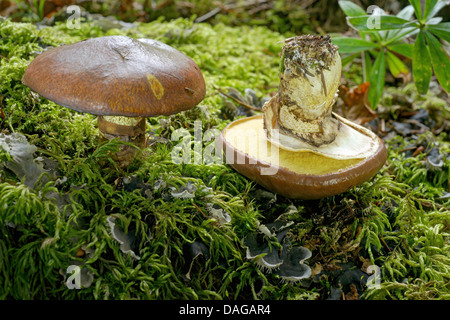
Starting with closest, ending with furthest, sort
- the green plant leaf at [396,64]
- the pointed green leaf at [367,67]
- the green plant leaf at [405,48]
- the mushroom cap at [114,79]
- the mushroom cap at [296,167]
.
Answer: the mushroom cap at [114,79] < the mushroom cap at [296,167] < the green plant leaf at [405,48] < the green plant leaf at [396,64] < the pointed green leaf at [367,67]

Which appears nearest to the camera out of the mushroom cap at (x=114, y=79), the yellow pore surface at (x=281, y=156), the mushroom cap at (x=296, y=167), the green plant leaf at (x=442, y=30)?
the mushroom cap at (x=114, y=79)

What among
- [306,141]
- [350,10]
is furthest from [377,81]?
[306,141]

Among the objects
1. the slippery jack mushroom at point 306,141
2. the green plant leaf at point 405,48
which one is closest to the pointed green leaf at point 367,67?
the green plant leaf at point 405,48

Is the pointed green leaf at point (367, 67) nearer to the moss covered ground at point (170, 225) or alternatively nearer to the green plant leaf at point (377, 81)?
the green plant leaf at point (377, 81)

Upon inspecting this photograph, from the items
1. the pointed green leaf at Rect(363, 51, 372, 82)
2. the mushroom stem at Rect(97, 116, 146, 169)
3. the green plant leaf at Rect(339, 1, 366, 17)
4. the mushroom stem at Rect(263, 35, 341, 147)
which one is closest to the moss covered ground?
the mushroom stem at Rect(97, 116, 146, 169)

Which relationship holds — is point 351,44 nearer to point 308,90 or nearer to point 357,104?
point 357,104

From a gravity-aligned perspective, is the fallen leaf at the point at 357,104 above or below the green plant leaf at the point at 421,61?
below

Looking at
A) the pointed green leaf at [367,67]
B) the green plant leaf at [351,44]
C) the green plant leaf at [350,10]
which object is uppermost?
the green plant leaf at [350,10]
